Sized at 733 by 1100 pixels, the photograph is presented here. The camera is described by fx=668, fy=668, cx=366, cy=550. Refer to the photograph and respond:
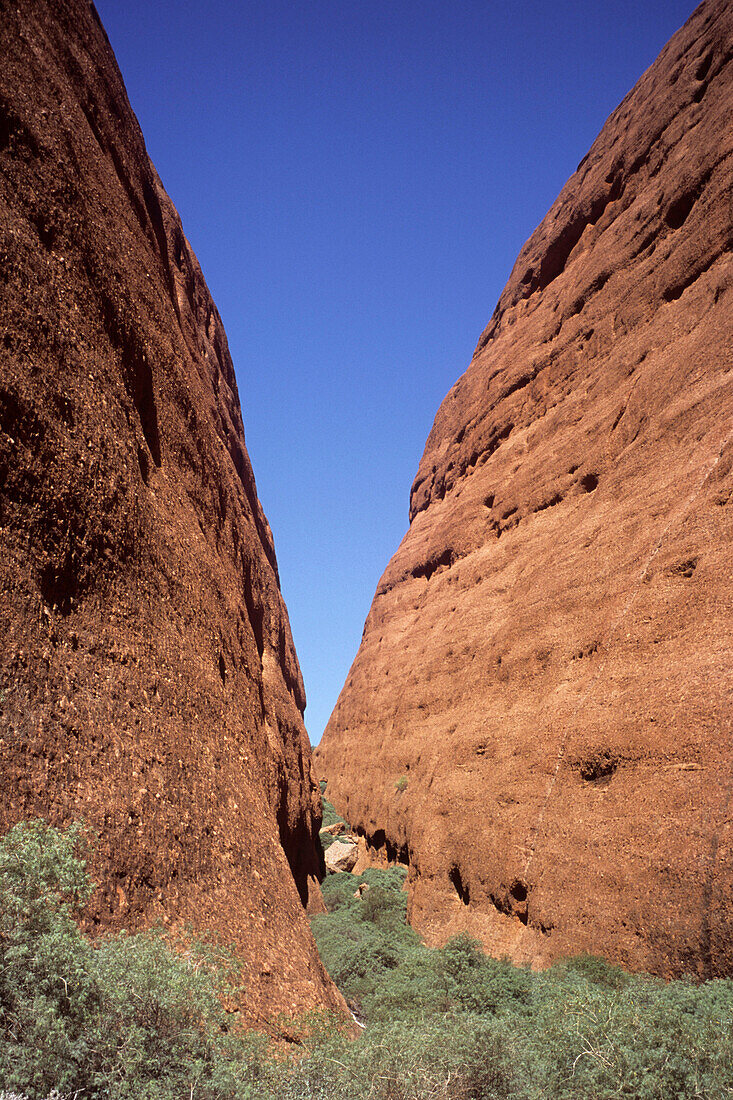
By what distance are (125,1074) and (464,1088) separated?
291 cm

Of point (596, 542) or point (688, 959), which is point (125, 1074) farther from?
point (596, 542)

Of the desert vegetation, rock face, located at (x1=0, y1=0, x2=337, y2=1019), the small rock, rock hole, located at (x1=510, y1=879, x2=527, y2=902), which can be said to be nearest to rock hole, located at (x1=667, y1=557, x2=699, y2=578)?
the desert vegetation

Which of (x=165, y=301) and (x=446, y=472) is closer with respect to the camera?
(x=165, y=301)

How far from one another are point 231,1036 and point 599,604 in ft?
31.3

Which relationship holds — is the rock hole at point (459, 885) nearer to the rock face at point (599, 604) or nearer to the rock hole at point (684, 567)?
the rock face at point (599, 604)

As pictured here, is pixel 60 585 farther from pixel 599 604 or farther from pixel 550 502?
pixel 550 502

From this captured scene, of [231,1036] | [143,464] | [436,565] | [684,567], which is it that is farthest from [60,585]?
[436,565]

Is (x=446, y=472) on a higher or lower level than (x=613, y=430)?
higher

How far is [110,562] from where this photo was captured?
275 inches

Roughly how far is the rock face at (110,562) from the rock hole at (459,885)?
543 cm

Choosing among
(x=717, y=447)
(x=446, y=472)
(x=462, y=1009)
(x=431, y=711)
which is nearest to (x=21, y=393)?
(x=462, y=1009)

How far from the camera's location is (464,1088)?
5.34m

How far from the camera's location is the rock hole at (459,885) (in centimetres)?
1335

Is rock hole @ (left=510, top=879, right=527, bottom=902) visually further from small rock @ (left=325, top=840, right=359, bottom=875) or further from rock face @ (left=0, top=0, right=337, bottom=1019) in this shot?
small rock @ (left=325, top=840, right=359, bottom=875)
